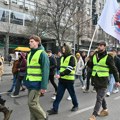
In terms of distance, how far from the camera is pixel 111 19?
9719mm

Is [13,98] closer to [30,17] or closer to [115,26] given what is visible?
[115,26]

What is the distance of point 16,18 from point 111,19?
37856mm

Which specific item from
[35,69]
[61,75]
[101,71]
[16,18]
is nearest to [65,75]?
[61,75]

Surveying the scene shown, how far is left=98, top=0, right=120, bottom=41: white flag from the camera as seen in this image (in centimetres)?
969

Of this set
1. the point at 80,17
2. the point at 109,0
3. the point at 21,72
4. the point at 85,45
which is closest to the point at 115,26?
the point at 109,0

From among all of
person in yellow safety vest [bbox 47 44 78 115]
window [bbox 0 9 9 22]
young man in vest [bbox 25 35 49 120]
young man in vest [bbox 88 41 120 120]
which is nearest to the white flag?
person in yellow safety vest [bbox 47 44 78 115]

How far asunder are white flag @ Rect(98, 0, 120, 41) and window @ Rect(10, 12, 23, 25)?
120 ft

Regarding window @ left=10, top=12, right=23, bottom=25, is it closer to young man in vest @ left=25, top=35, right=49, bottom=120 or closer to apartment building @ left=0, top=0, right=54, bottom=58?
apartment building @ left=0, top=0, right=54, bottom=58

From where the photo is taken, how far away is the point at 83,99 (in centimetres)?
1035

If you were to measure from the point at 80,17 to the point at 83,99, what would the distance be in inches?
1286

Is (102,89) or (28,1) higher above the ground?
(28,1)

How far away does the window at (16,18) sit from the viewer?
45797mm

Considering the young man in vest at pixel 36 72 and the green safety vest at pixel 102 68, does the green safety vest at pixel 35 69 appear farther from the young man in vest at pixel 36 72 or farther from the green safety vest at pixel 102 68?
the green safety vest at pixel 102 68

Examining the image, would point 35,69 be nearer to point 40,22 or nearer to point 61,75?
point 61,75
